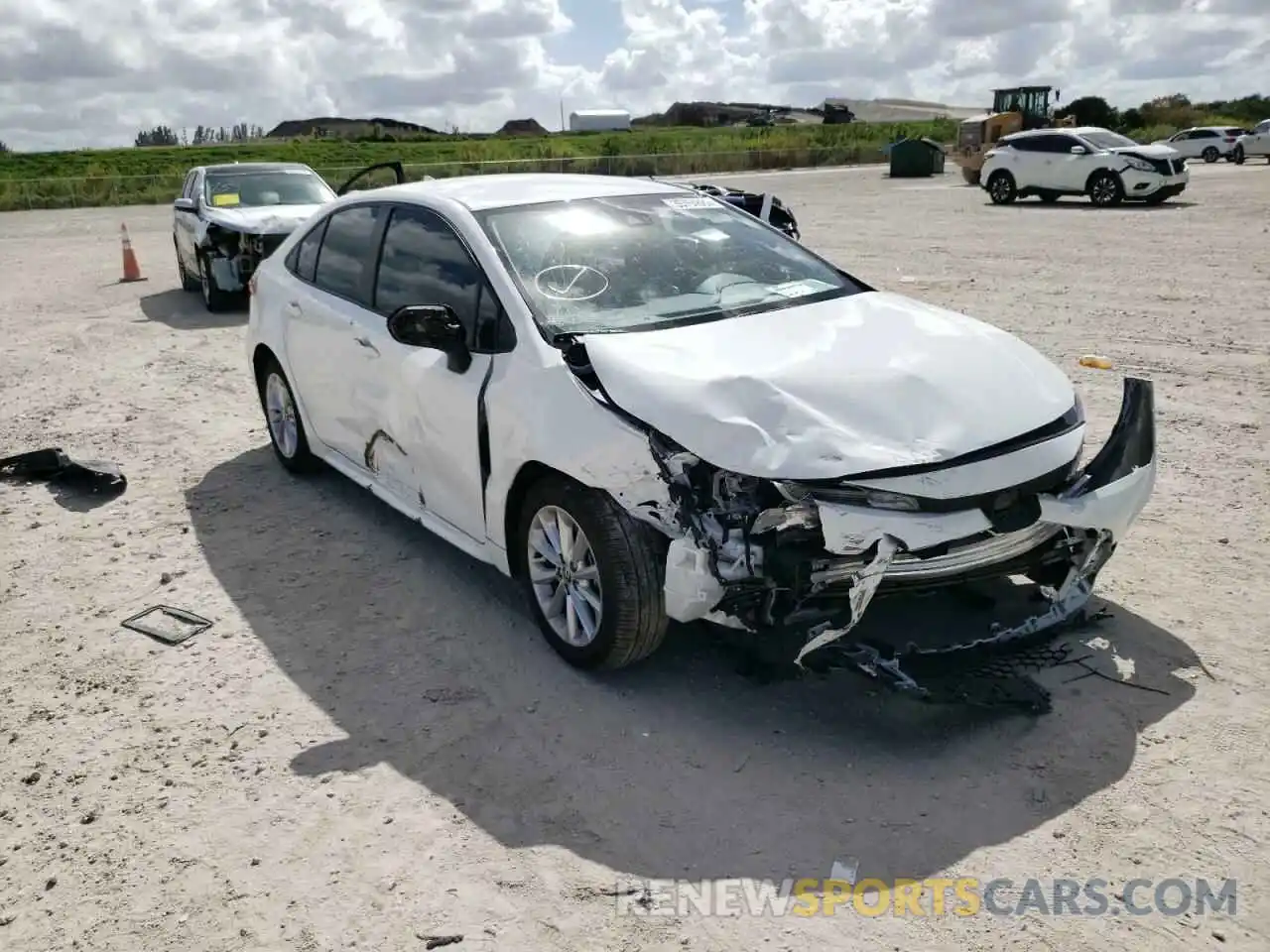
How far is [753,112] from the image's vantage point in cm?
11262

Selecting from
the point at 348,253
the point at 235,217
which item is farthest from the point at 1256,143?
the point at 348,253

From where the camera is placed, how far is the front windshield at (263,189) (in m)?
13.4

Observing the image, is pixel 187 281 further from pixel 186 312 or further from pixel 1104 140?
pixel 1104 140

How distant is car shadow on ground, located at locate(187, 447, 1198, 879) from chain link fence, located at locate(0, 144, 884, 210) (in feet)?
76.0

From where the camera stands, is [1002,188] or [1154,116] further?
[1154,116]

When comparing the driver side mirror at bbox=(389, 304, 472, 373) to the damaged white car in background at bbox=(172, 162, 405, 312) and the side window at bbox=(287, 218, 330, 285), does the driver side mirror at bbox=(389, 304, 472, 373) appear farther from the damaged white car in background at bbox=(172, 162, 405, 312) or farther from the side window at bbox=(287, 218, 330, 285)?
the damaged white car in background at bbox=(172, 162, 405, 312)

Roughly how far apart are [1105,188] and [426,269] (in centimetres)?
2115

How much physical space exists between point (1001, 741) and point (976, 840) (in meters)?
0.55

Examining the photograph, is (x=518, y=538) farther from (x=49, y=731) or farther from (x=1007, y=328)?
(x=1007, y=328)

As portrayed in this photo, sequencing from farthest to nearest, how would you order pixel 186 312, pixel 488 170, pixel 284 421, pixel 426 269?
pixel 488 170 → pixel 186 312 → pixel 284 421 → pixel 426 269

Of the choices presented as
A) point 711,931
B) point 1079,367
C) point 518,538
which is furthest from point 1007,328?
point 711,931

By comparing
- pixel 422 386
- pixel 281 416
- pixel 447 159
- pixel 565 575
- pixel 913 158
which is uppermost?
pixel 447 159

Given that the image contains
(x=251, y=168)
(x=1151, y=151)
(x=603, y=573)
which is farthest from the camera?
(x=1151, y=151)

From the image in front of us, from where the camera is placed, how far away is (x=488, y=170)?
38.6m
